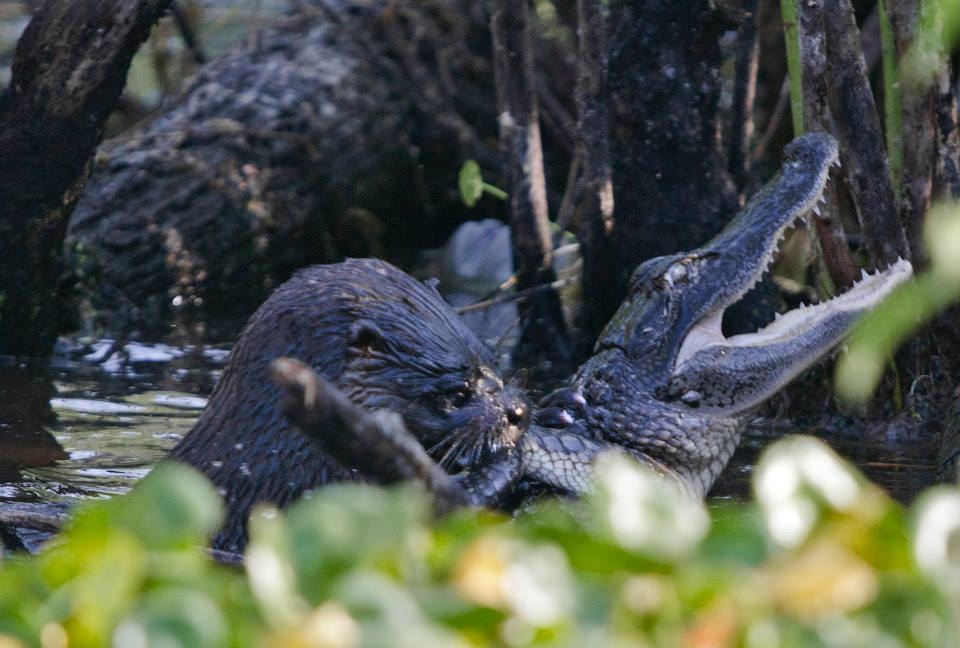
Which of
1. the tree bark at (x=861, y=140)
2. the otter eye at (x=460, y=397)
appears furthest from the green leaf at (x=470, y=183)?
the otter eye at (x=460, y=397)

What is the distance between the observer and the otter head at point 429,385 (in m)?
3.27

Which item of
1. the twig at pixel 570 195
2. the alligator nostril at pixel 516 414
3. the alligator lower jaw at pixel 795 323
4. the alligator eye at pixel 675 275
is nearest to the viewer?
the alligator nostril at pixel 516 414

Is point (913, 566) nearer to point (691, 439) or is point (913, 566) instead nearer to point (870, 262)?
point (691, 439)

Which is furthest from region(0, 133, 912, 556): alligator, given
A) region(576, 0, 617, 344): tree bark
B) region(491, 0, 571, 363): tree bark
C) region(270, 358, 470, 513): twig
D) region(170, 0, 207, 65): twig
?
region(170, 0, 207, 65): twig

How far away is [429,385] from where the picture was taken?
3.30 metres

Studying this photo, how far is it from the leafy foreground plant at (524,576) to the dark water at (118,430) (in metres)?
2.96

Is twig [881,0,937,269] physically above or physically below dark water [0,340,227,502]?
above

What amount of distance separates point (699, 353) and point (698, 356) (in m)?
0.01

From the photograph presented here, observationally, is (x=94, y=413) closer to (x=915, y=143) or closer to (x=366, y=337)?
(x=366, y=337)

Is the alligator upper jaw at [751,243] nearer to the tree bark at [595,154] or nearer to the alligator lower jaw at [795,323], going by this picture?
the alligator lower jaw at [795,323]

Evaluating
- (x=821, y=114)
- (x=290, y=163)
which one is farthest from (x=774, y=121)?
(x=290, y=163)

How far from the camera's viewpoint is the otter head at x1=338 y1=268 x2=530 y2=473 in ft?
10.7

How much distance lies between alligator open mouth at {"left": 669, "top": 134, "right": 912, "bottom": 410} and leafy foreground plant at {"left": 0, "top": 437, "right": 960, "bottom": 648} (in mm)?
2610

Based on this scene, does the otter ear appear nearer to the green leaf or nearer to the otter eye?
the otter eye
